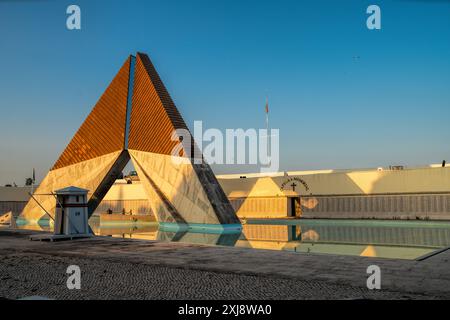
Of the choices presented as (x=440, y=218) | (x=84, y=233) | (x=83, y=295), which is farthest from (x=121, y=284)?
(x=440, y=218)

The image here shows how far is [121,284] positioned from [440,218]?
3177 centimetres

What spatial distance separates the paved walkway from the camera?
5.72 metres

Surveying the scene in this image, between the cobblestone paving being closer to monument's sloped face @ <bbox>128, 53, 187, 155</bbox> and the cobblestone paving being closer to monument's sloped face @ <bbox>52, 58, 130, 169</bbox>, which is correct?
Answer: monument's sloped face @ <bbox>128, 53, 187, 155</bbox>

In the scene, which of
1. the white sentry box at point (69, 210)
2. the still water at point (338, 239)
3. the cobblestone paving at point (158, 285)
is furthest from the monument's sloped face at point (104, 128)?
the cobblestone paving at point (158, 285)

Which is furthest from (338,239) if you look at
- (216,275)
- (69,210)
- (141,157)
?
(141,157)

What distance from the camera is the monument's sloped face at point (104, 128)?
28.9 meters

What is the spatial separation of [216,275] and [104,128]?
24.5 m

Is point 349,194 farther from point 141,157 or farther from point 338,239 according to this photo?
point 338,239

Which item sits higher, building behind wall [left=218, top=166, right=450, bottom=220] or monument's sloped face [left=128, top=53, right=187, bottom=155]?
monument's sloped face [left=128, top=53, right=187, bottom=155]

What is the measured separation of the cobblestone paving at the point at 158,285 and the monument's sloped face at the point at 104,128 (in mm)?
21189

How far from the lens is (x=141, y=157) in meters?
27.4

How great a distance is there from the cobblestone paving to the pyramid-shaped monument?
561 inches

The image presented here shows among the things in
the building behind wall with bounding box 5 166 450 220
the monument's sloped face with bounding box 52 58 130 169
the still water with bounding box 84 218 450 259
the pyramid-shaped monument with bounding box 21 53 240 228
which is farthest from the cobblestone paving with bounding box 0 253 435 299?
the building behind wall with bounding box 5 166 450 220
